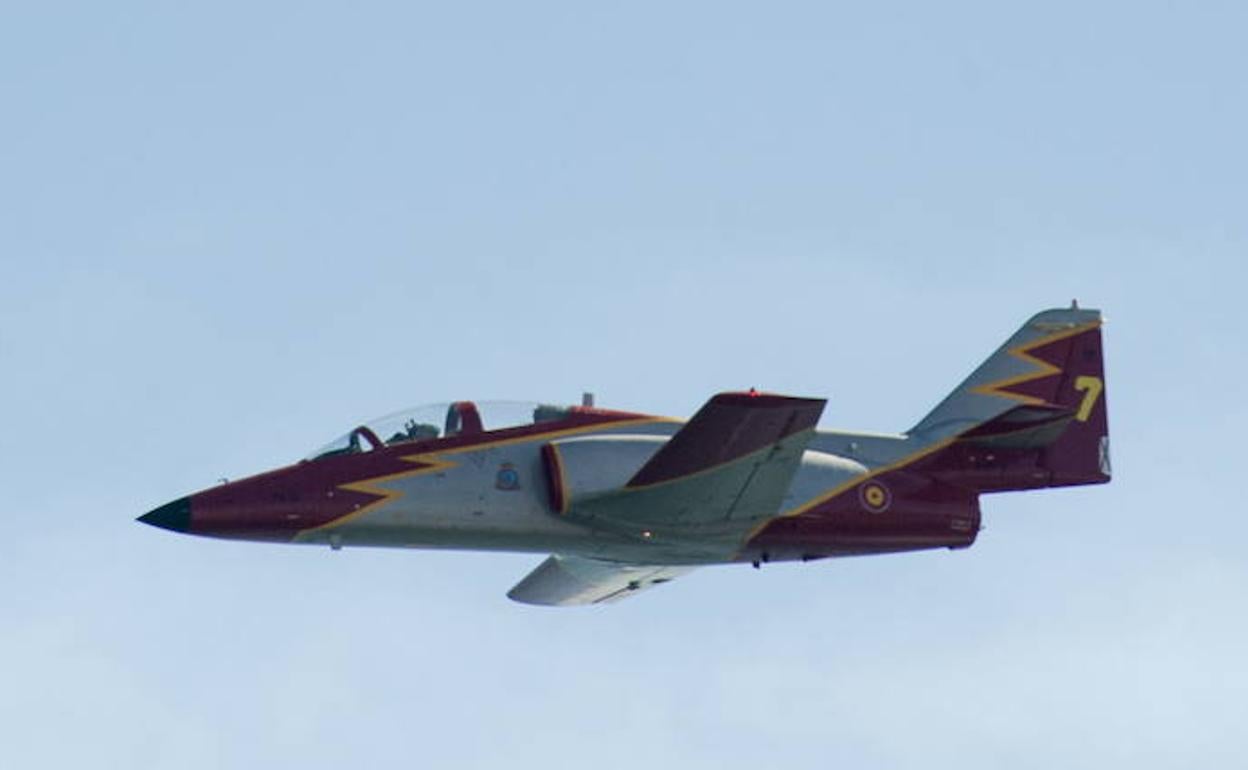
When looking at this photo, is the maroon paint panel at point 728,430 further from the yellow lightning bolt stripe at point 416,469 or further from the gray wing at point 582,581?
the gray wing at point 582,581

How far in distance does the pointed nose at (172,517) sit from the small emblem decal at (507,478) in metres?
4.59

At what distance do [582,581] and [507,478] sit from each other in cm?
498

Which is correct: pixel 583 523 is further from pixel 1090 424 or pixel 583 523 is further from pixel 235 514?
pixel 1090 424

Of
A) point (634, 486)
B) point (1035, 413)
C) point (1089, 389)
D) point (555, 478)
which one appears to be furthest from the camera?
point (1089, 389)

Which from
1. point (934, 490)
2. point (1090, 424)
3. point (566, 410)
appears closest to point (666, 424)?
point (566, 410)

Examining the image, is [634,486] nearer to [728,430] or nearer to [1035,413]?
[728,430]

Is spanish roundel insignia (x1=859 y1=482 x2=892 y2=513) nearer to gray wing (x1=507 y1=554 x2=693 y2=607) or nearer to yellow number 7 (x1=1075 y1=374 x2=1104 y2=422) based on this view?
gray wing (x1=507 y1=554 x2=693 y2=607)

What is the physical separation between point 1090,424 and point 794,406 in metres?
8.11

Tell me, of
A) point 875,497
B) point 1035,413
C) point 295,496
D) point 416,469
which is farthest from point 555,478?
point 1035,413

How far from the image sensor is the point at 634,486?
42.8 m

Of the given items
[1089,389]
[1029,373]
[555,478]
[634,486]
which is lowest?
[634,486]

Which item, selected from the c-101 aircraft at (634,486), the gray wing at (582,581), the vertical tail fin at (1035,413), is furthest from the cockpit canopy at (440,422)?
the vertical tail fin at (1035,413)

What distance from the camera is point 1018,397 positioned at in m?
47.8

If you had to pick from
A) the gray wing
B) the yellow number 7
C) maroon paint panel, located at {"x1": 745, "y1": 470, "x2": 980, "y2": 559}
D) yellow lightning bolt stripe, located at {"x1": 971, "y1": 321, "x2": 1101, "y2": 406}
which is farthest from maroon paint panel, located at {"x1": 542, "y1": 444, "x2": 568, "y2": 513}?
the yellow number 7
